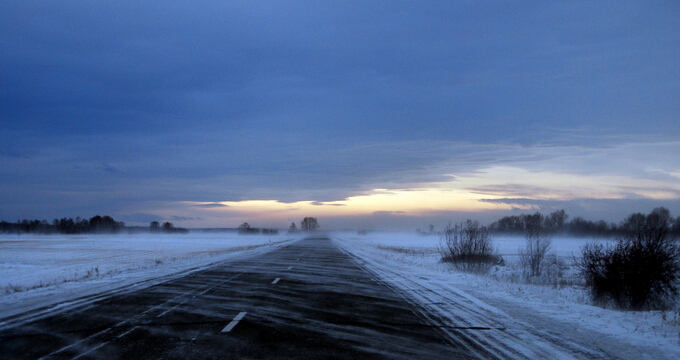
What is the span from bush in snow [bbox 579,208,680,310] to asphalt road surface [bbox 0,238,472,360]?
347 inches

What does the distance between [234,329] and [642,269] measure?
14.7 meters

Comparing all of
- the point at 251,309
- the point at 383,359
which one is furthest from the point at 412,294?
the point at 383,359

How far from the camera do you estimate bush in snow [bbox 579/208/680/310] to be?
52.8 feet

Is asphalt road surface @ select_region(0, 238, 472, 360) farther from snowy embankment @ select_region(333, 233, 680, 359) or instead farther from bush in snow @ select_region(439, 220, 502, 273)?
bush in snow @ select_region(439, 220, 502, 273)

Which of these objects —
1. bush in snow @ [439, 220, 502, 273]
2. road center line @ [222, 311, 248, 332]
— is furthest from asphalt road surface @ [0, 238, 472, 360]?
bush in snow @ [439, 220, 502, 273]

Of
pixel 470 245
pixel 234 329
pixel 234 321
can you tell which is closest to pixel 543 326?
pixel 234 329

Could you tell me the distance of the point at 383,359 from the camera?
21.8 feet

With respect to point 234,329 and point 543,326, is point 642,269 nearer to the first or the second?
point 543,326

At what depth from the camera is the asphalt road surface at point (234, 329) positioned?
6922 mm

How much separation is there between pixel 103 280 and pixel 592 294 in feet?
60.0

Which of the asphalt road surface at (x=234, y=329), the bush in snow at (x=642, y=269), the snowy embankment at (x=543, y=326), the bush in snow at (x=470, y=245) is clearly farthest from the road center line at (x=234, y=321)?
the bush in snow at (x=470, y=245)

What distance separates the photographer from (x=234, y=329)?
28.1 ft

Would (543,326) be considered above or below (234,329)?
below

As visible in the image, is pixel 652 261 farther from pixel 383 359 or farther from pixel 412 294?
pixel 383 359
